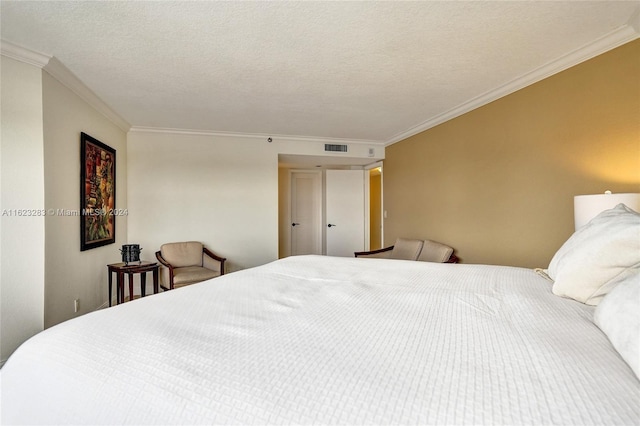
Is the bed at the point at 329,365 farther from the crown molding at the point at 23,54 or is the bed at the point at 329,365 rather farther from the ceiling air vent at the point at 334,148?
the ceiling air vent at the point at 334,148

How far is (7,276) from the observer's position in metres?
2.19

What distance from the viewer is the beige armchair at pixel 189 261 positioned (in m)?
3.76

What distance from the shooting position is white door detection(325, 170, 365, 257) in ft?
19.5

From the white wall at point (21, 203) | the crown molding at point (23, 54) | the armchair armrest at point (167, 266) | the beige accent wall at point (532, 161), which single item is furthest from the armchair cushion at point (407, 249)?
the crown molding at point (23, 54)

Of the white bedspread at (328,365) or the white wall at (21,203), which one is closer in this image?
the white bedspread at (328,365)

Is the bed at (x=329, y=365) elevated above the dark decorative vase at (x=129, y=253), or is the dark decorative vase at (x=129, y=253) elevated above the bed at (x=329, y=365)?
the bed at (x=329, y=365)

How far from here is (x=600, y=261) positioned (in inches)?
41.9

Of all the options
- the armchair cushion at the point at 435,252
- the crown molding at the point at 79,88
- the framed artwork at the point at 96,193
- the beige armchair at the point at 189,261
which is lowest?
the beige armchair at the point at 189,261

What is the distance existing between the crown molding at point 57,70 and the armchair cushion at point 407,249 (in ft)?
12.9

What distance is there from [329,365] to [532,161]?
288 cm

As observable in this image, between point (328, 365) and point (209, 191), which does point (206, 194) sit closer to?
point (209, 191)

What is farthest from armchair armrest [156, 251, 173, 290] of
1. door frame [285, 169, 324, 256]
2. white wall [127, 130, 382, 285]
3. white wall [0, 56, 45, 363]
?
door frame [285, 169, 324, 256]

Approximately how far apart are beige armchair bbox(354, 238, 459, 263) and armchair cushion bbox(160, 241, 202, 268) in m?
2.28

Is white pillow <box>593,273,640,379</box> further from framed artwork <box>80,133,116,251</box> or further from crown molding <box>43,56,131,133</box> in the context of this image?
framed artwork <box>80,133,116,251</box>
